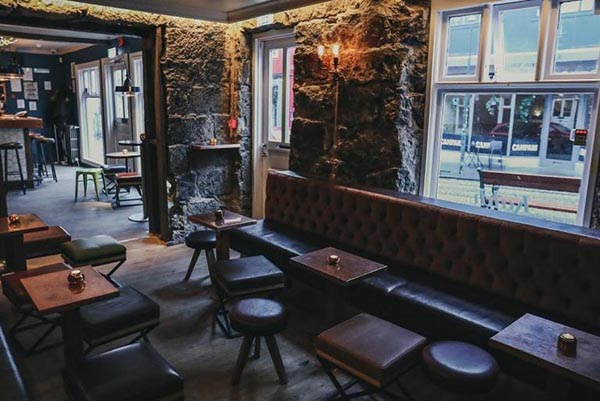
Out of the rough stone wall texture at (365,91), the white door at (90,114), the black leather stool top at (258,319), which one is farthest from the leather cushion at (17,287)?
the white door at (90,114)

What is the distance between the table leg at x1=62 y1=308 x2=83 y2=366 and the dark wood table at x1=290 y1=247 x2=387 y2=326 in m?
1.15

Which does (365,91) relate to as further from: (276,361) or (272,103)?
(276,361)

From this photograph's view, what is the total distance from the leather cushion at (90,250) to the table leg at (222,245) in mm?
714

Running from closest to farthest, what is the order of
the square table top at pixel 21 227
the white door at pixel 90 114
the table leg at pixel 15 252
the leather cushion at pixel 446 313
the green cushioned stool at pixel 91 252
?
1. the leather cushion at pixel 446 313
2. the square table top at pixel 21 227
3. the table leg at pixel 15 252
4. the green cushioned stool at pixel 91 252
5. the white door at pixel 90 114

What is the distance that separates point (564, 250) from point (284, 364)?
1.67 metres

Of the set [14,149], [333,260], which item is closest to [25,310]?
[333,260]

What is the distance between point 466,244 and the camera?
9.11 feet

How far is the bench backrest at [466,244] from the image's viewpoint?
2.33m

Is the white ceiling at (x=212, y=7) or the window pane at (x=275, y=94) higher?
the white ceiling at (x=212, y=7)

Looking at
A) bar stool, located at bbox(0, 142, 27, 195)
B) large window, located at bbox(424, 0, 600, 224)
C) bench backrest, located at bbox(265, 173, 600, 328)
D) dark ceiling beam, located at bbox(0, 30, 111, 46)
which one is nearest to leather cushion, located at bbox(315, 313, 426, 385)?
bench backrest, located at bbox(265, 173, 600, 328)

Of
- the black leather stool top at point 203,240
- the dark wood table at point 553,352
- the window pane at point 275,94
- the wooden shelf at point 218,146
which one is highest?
the window pane at point 275,94

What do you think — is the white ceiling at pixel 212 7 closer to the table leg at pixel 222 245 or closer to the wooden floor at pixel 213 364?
the table leg at pixel 222 245

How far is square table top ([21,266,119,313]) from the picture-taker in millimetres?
1945

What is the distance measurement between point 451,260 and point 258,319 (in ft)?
4.21
